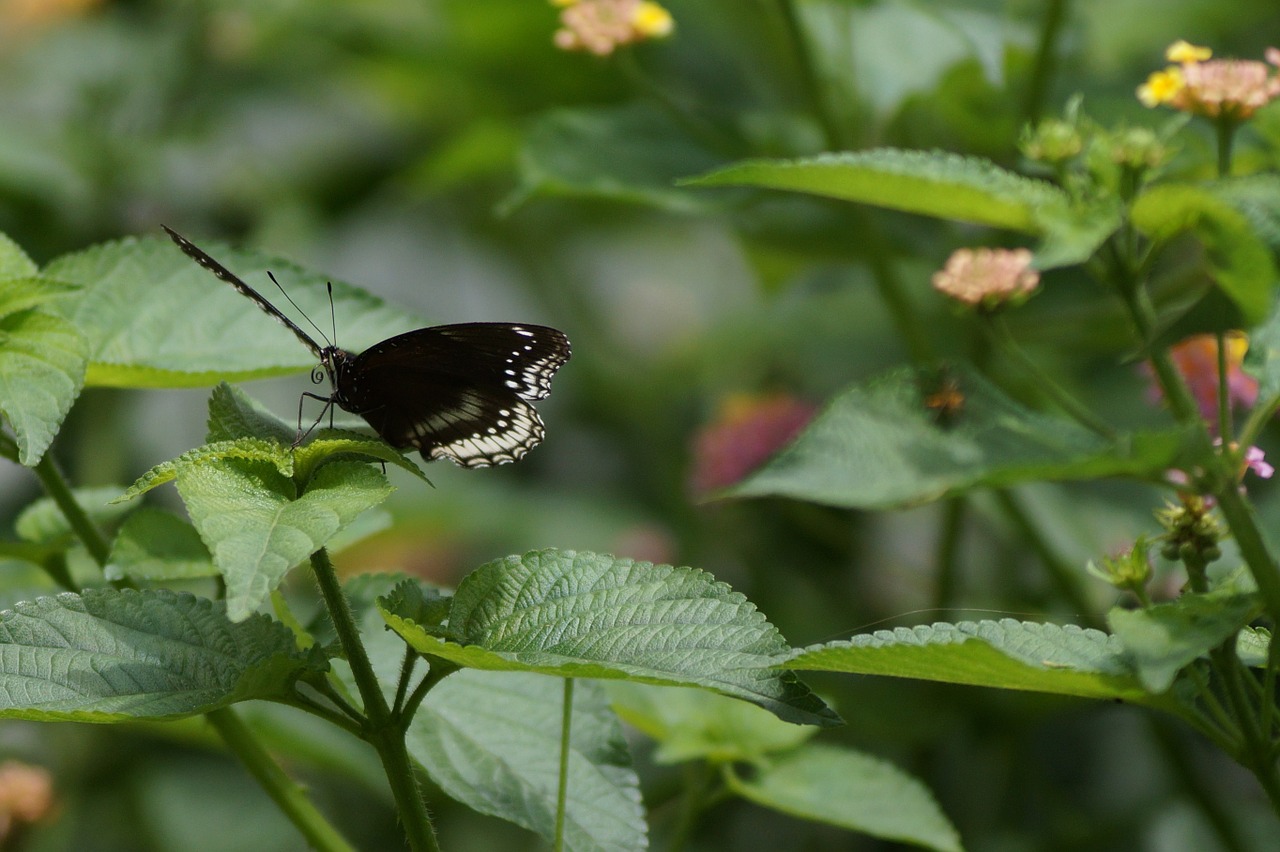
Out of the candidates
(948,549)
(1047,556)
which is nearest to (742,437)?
(948,549)

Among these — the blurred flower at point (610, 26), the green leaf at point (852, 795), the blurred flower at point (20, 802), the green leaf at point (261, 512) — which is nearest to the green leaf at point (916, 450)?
the green leaf at point (261, 512)

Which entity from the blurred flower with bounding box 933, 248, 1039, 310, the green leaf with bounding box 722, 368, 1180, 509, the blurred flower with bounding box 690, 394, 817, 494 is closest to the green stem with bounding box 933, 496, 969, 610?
the blurred flower with bounding box 690, 394, 817, 494

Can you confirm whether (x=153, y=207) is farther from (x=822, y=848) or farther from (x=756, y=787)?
(x=756, y=787)

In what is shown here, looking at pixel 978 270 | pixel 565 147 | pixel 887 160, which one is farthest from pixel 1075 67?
pixel 887 160

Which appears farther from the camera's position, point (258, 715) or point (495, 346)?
point (258, 715)

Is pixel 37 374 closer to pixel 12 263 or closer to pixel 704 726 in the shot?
pixel 12 263

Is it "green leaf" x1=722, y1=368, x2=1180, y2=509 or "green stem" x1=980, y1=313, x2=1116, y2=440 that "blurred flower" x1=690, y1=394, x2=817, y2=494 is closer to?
"green stem" x1=980, y1=313, x2=1116, y2=440

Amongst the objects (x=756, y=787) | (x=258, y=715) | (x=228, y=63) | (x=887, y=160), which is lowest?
(x=258, y=715)
